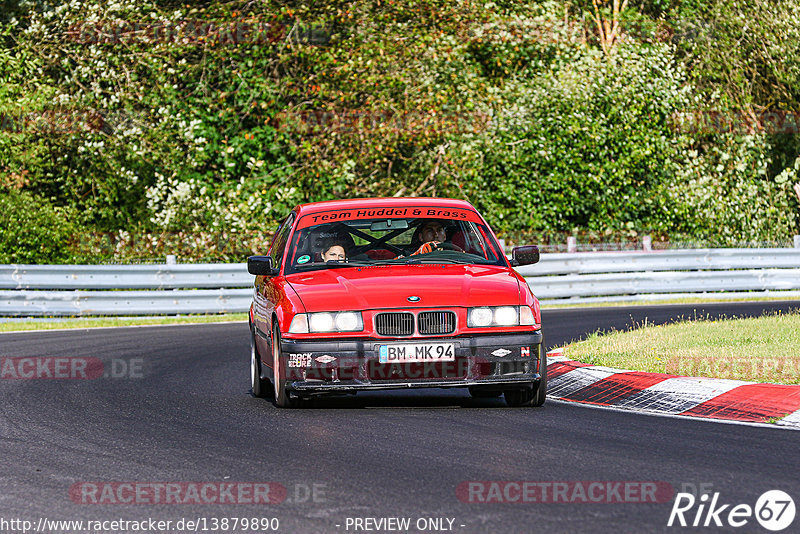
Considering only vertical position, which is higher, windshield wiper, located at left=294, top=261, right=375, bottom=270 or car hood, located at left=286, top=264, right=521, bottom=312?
windshield wiper, located at left=294, top=261, right=375, bottom=270

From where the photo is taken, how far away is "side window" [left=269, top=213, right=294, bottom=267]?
1083cm

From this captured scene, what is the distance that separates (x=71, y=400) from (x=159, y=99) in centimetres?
1893

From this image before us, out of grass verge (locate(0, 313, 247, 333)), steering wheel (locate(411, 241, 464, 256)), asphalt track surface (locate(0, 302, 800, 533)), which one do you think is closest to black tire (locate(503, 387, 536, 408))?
asphalt track surface (locate(0, 302, 800, 533))

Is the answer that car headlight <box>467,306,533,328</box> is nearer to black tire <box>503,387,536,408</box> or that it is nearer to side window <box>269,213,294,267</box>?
black tire <box>503,387,536,408</box>

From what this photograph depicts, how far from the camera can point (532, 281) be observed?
23578 mm

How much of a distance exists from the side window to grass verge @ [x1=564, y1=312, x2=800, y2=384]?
297 centimetres

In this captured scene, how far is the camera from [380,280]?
9453 millimetres

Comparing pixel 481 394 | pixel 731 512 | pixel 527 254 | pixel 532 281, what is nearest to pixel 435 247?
pixel 527 254

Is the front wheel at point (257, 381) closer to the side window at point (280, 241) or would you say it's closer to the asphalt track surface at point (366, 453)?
the asphalt track surface at point (366, 453)

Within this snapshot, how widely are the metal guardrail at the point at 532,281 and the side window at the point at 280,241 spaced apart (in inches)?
408

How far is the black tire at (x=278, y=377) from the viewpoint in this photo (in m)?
9.40

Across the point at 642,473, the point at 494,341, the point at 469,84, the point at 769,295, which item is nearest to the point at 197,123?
the point at 469,84

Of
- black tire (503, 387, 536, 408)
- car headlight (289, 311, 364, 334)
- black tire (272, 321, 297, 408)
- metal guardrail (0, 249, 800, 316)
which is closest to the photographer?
car headlight (289, 311, 364, 334)

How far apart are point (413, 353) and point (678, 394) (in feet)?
7.06
